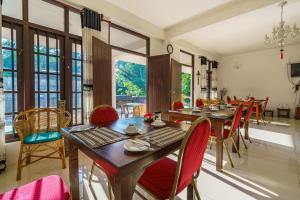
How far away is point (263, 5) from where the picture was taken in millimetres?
2902

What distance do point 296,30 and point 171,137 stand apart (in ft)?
13.8

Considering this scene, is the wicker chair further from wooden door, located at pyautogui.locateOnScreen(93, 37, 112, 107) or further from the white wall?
the white wall

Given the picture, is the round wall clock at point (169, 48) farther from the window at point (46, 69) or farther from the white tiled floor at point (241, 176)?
the white tiled floor at point (241, 176)

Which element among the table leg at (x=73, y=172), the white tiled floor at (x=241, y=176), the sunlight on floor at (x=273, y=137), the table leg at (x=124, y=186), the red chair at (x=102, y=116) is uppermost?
the red chair at (x=102, y=116)

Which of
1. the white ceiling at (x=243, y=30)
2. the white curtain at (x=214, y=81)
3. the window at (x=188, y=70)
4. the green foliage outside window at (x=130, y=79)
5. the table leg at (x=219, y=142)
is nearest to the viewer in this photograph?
the table leg at (x=219, y=142)

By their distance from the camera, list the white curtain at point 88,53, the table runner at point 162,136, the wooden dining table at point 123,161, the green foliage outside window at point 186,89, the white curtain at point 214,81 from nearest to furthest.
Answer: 1. the wooden dining table at point 123,161
2. the table runner at point 162,136
3. the white curtain at point 88,53
4. the green foliage outside window at point 186,89
5. the white curtain at point 214,81

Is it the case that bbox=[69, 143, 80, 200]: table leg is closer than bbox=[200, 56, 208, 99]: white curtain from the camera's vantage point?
Yes

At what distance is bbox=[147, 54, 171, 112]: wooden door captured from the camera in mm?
4137

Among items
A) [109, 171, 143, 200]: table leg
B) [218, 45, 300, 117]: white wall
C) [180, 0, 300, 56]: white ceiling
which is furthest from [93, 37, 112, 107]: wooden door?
[218, 45, 300, 117]: white wall

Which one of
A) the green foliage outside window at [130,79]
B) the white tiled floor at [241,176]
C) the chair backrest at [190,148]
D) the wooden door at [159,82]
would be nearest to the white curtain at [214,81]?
the wooden door at [159,82]

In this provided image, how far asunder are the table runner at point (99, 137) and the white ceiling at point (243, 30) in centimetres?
358

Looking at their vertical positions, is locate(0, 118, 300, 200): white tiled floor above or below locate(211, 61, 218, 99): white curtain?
below

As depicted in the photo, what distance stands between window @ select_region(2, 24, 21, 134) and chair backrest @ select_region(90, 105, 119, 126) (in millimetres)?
1449

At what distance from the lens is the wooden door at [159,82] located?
4.14 metres
